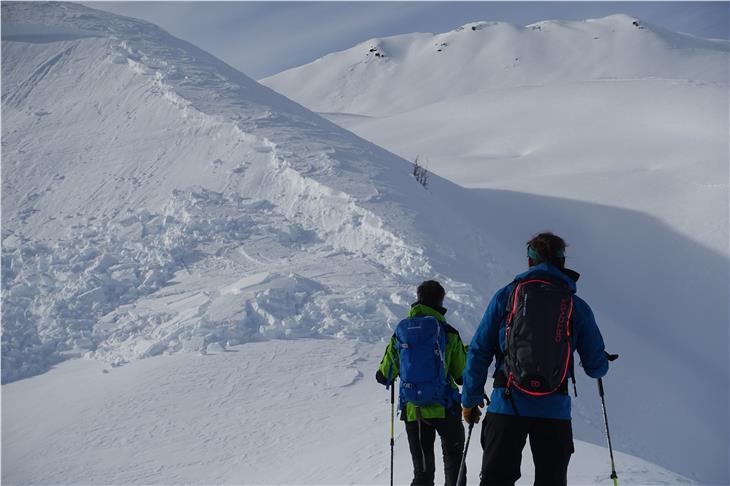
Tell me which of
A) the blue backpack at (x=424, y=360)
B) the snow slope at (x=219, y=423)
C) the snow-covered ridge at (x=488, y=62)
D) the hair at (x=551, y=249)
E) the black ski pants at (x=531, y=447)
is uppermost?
the snow-covered ridge at (x=488, y=62)

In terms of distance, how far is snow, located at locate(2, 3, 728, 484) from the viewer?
6.85 metres

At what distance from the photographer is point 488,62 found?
320 ft

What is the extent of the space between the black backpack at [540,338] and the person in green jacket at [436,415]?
1.04 meters

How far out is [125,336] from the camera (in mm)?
8852

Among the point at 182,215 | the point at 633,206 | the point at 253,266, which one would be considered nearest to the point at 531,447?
the point at 253,266

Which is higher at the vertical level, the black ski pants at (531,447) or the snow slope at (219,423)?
the black ski pants at (531,447)

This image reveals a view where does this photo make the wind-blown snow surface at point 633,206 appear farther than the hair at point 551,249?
Yes

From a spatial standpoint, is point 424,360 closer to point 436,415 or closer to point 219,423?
point 436,415

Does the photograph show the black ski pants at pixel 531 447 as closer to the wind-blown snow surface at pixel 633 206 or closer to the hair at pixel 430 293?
the hair at pixel 430 293

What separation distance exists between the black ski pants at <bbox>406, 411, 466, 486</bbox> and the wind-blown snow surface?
539cm

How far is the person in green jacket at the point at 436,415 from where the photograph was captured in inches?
155

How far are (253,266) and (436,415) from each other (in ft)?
22.6

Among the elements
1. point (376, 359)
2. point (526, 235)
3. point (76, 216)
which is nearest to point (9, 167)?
point (76, 216)

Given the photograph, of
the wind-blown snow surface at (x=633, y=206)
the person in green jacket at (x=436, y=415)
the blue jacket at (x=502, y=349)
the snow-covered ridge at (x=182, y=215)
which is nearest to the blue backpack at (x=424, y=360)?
the person in green jacket at (x=436, y=415)
